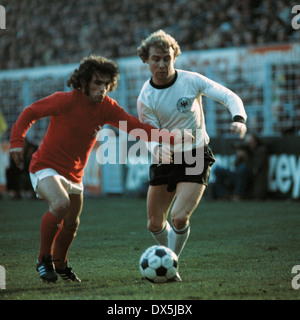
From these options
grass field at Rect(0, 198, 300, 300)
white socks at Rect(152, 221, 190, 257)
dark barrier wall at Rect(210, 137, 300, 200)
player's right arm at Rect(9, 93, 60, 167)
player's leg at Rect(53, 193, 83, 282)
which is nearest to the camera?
grass field at Rect(0, 198, 300, 300)

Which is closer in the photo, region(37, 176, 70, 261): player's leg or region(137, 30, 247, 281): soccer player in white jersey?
Answer: region(37, 176, 70, 261): player's leg

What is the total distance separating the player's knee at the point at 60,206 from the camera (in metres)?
5.44

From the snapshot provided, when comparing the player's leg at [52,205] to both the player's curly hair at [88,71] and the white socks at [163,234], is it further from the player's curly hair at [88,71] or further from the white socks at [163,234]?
the white socks at [163,234]

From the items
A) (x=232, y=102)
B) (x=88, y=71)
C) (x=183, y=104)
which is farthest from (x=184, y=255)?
(x=88, y=71)

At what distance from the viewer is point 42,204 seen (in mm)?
14695

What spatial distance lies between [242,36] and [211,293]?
42.8 feet

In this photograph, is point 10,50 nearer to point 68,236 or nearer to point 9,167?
point 9,167

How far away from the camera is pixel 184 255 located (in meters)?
7.11

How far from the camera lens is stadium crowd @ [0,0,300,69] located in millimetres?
17109

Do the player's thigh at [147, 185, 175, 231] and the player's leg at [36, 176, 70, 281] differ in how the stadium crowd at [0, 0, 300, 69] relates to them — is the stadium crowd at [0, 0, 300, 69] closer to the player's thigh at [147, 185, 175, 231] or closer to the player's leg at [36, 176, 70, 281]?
the player's thigh at [147, 185, 175, 231]

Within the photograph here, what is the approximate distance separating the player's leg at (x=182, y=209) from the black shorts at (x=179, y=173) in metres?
0.05

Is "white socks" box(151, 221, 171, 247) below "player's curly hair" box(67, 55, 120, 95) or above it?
below

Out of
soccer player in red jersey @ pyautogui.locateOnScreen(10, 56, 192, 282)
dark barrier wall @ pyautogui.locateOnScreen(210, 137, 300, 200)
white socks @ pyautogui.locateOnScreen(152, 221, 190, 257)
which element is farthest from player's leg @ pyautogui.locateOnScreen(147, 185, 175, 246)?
dark barrier wall @ pyautogui.locateOnScreen(210, 137, 300, 200)
